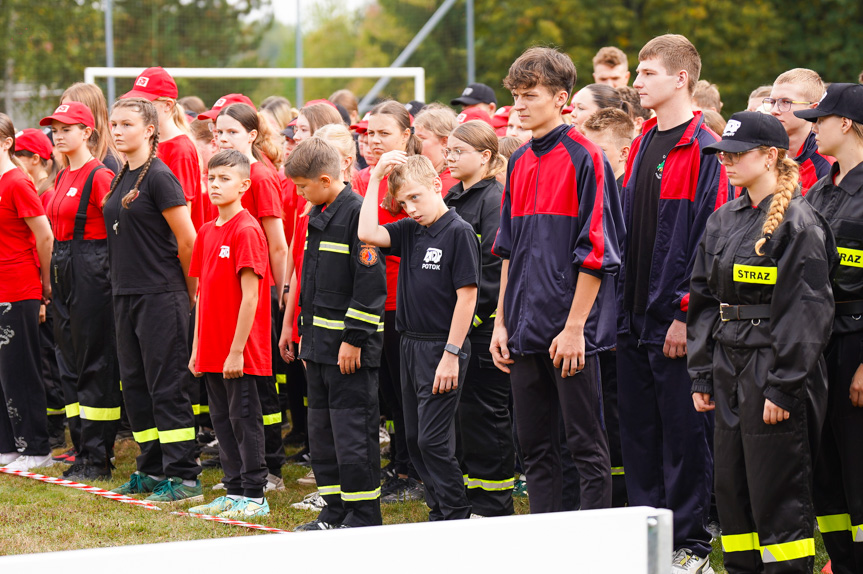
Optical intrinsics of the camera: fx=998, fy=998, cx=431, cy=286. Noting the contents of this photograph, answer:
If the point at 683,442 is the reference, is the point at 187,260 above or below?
above

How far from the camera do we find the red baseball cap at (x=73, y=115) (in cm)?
664

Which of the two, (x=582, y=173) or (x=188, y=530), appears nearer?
(x=582, y=173)

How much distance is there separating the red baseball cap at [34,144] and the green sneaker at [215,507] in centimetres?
373

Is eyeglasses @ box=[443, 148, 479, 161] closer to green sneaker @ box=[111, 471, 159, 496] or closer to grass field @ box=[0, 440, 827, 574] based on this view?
grass field @ box=[0, 440, 827, 574]

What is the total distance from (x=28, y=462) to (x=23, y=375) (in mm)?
629

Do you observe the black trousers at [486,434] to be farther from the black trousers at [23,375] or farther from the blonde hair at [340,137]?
the black trousers at [23,375]

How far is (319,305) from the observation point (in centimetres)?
536

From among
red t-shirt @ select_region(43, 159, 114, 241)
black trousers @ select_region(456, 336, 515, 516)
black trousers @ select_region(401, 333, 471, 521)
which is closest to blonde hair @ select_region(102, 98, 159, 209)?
red t-shirt @ select_region(43, 159, 114, 241)

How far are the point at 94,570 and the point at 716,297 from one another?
3008mm

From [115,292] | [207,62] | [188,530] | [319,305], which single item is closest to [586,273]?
[319,305]

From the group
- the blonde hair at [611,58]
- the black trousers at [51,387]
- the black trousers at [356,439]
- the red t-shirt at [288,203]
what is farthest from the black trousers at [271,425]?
the blonde hair at [611,58]

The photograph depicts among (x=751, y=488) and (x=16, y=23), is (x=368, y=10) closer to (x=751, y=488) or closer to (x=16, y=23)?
(x=16, y=23)

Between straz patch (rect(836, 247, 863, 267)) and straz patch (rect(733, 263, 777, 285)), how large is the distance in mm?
460

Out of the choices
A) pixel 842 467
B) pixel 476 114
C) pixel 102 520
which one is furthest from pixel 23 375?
pixel 842 467
